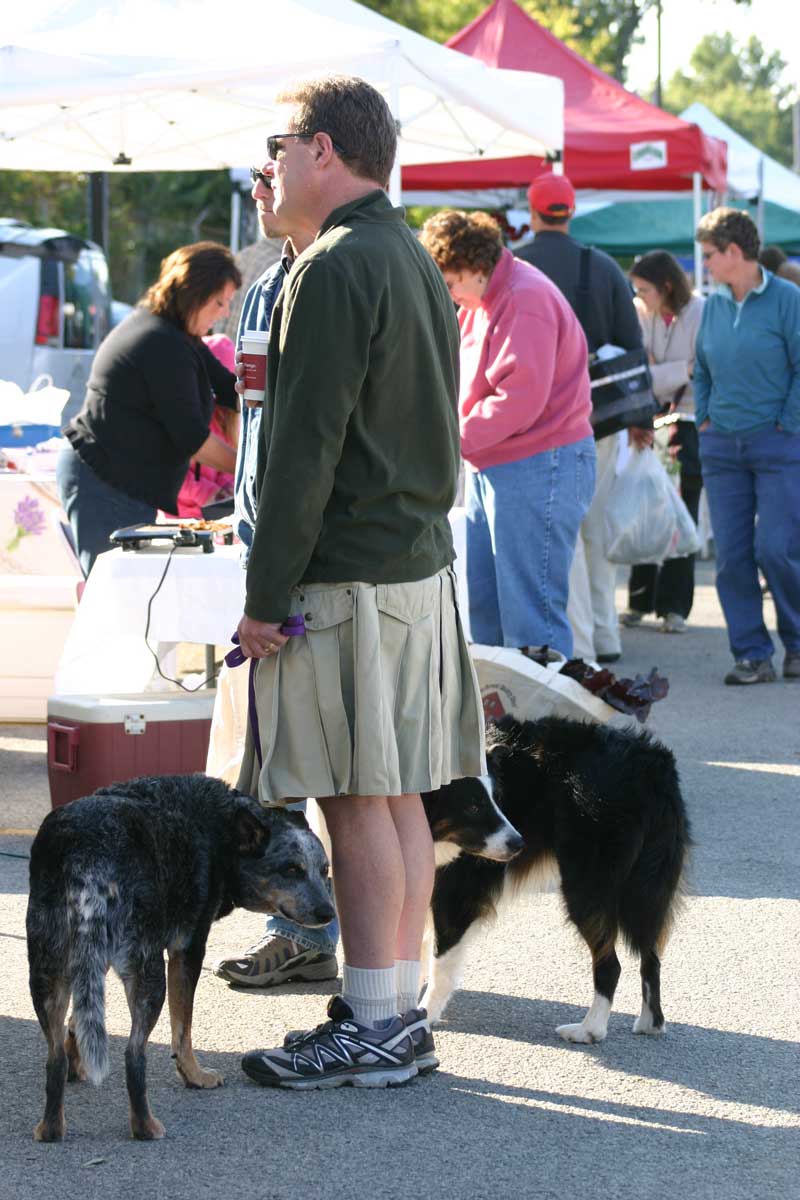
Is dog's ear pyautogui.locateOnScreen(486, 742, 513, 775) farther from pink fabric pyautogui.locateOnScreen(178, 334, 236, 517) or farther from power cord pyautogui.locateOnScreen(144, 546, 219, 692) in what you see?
pink fabric pyautogui.locateOnScreen(178, 334, 236, 517)

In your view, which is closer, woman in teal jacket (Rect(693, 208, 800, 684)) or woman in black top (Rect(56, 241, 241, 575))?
woman in black top (Rect(56, 241, 241, 575))

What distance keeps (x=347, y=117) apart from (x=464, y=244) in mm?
2984

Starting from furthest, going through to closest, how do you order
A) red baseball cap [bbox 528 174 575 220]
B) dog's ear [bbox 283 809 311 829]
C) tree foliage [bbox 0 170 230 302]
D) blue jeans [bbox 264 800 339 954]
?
tree foliage [bbox 0 170 230 302] < red baseball cap [bbox 528 174 575 220] < blue jeans [bbox 264 800 339 954] < dog's ear [bbox 283 809 311 829]

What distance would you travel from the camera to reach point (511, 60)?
15133mm

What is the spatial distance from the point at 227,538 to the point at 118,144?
565 centimetres

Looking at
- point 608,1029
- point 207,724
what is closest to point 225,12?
point 207,724

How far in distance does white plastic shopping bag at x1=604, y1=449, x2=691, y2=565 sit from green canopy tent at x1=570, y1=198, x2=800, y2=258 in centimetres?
1223

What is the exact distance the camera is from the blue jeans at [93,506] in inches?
248

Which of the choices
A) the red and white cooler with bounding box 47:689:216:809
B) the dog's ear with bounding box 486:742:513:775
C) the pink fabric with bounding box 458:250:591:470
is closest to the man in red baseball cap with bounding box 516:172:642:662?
the pink fabric with bounding box 458:250:591:470

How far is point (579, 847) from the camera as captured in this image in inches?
159

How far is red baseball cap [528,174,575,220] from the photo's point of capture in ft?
26.6

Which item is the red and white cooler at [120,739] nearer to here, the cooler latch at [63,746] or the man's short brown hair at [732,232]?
the cooler latch at [63,746]

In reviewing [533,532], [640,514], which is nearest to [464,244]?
[533,532]

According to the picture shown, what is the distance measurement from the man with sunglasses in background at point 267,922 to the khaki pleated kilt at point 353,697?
0.57 metres
